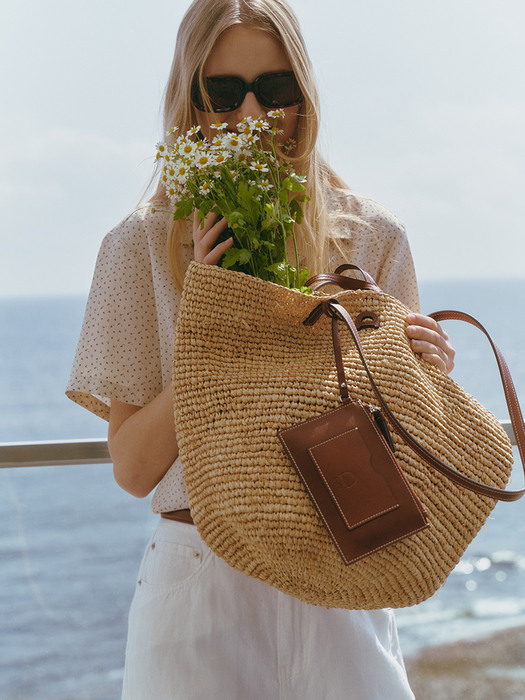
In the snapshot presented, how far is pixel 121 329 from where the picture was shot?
3.48 feet

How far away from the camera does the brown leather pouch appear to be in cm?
72

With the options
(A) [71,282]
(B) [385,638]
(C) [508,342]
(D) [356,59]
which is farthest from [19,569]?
(A) [71,282]

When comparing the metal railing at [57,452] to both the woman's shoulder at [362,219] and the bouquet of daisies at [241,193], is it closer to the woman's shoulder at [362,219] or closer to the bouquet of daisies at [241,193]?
the woman's shoulder at [362,219]

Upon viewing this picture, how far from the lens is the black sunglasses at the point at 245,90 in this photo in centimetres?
100

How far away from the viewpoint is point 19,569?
179cm

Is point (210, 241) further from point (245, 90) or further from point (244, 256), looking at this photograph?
point (245, 90)

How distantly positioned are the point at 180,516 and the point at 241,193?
0.48 metres

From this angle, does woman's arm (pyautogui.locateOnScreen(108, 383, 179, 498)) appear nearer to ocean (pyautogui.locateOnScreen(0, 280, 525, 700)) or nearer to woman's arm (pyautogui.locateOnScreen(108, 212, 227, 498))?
woman's arm (pyautogui.locateOnScreen(108, 212, 227, 498))

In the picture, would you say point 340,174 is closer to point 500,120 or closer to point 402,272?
point 402,272

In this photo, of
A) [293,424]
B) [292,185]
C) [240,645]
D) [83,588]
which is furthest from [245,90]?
[83,588]

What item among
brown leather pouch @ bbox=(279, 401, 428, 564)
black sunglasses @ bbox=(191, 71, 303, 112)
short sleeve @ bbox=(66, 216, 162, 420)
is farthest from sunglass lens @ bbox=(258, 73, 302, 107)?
brown leather pouch @ bbox=(279, 401, 428, 564)

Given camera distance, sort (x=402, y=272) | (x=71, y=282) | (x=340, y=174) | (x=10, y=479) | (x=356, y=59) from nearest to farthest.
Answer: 1. (x=402, y=272)
2. (x=340, y=174)
3. (x=10, y=479)
4. (x=356, y=59)
5. (x=71, y=282)

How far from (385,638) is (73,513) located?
3.95 ft

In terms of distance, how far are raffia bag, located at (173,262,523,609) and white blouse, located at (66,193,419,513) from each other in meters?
0.23
